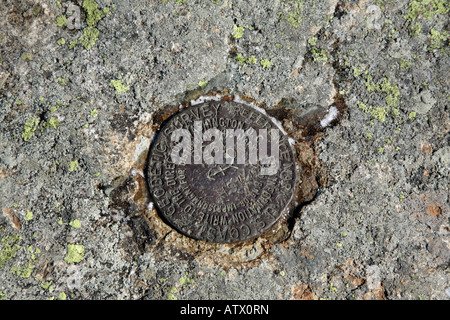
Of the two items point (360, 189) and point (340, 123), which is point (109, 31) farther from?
point (360, 189)

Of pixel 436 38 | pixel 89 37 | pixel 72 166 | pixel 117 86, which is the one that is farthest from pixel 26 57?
pixel 436 38

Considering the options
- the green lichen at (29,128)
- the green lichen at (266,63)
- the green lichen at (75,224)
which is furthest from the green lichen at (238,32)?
the green lichen at (75,224)

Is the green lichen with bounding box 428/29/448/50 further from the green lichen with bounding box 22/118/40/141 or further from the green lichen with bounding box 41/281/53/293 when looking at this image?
the green lichen with bounding box 41/281/53/293

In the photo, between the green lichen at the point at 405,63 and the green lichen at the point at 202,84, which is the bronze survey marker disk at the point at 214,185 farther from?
the green lichen at the point at 405,63

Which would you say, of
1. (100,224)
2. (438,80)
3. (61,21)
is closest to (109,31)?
(61,21)

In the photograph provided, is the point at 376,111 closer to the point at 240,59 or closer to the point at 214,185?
the point at 240,59

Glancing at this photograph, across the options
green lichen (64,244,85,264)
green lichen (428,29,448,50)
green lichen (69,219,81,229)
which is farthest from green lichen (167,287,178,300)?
green lichen (428,29,448,50)

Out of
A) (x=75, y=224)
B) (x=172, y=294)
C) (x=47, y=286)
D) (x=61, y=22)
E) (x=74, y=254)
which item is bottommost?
(x=172, y=294)
